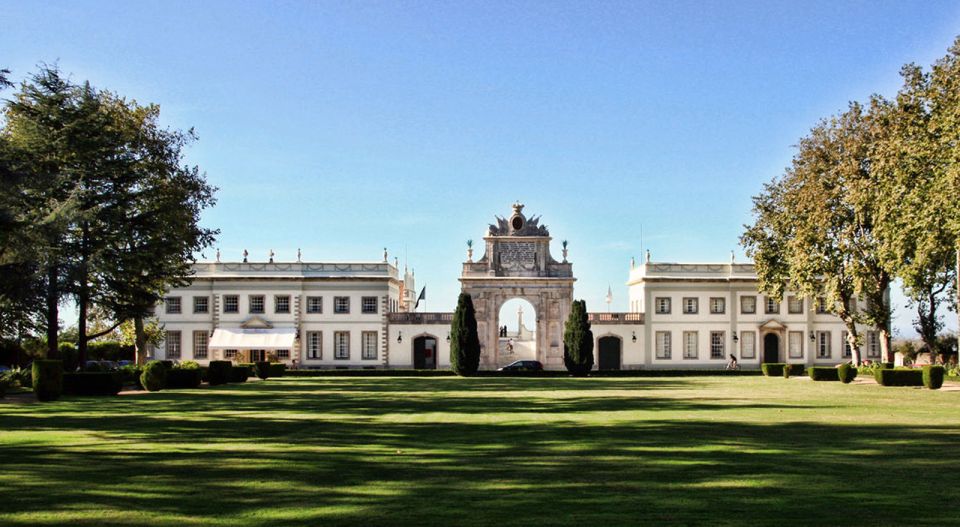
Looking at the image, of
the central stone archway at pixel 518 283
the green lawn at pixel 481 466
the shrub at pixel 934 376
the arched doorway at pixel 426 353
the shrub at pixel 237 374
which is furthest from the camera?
the arched doorway at pixel 426 353

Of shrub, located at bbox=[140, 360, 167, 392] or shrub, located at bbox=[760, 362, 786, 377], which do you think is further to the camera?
shrub, located at bbox=[760, 362, 786, 377]

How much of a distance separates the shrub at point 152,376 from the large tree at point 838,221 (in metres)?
30.9

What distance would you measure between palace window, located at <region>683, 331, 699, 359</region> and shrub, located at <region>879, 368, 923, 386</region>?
2867 cm

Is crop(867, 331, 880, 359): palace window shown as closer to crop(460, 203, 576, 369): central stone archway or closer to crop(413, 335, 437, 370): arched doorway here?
crop(460, 203, 576, 369): central stone archway

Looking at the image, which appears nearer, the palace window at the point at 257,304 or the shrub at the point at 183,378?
the shrub at the point at 183,378

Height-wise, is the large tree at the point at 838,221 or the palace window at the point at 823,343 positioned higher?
the large tree at the point at 838,221

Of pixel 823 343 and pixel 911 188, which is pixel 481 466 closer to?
pixel 911 188

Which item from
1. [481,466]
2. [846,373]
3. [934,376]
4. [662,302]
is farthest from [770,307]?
[481,466]

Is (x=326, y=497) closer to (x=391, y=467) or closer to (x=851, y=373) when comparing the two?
(x=391, y=467)

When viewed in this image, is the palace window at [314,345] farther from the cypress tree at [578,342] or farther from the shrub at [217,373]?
the shrub at [217,373]

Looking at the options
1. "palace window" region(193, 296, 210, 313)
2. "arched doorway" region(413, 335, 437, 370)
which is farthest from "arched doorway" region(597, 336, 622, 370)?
"palace window" region(193, 296, 210, 313)

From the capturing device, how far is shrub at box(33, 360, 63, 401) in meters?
28.5

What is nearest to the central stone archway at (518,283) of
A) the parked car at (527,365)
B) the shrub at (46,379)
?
the parked car at (527,365)

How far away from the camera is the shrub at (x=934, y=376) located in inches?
1450
